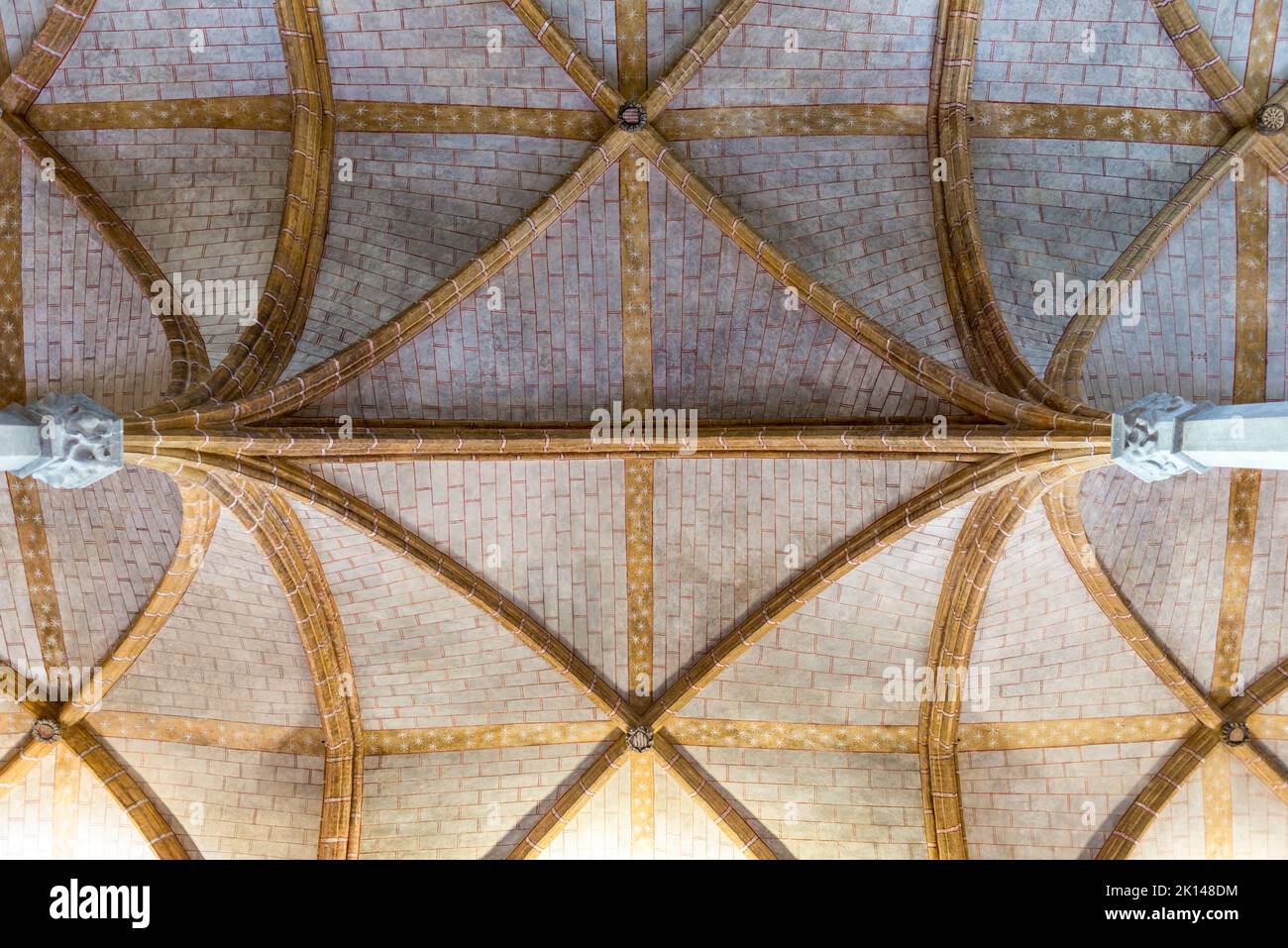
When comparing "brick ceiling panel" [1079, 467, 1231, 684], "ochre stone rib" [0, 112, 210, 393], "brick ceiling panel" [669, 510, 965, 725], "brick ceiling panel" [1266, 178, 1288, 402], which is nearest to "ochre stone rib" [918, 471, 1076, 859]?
"brick ceiling panel" [669, 510, 965, 725]

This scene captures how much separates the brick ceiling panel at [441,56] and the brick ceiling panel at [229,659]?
5.56 meters

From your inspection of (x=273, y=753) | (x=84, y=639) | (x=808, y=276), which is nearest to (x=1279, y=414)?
(x=808, y=276)

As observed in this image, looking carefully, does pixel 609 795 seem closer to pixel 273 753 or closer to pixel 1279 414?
pixel 273 753

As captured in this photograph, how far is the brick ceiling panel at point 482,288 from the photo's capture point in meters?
12.9

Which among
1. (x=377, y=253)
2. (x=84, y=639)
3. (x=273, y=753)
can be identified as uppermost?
(x=377, y=253)

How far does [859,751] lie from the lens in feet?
47.6

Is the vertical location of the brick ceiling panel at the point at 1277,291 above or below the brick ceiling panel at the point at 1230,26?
below

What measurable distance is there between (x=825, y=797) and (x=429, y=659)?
5.34 m

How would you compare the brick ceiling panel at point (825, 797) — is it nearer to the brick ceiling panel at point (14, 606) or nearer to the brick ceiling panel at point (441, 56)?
the brick ceiling panel at point (14, 606)

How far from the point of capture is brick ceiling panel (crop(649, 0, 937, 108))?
40.8 ft

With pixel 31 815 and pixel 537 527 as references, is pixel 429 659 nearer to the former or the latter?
pixel 537 527

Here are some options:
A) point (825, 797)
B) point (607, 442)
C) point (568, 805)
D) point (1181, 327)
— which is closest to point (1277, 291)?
point (1181, 327)

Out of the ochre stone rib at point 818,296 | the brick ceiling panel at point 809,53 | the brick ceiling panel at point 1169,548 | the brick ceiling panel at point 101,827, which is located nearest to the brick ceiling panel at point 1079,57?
the brick ceiling panel at point 809,53
